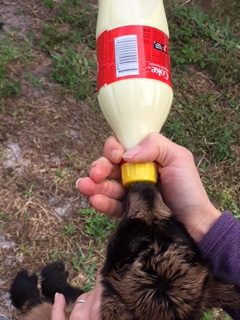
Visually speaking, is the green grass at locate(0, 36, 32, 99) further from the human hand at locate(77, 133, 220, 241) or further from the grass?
the human hand at locate(77, 133, 220, 241)

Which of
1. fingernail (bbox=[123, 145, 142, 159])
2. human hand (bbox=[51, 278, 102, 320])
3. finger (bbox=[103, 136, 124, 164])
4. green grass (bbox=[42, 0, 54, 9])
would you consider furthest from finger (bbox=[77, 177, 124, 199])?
green grass (bbox=[42, 0, 54, 9])

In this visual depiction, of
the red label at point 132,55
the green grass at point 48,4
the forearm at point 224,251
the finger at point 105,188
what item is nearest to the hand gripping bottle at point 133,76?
the red label at point 132,55

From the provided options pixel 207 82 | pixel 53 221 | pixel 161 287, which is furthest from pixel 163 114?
pixel 207 82

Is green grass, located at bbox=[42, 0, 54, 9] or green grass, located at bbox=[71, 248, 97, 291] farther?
green grass, located at bbox=[42, 0, 54, 9]

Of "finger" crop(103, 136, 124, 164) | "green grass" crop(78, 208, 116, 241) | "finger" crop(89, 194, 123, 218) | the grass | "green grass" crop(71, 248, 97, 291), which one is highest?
"finger" crop(103, 136, 124, 164)

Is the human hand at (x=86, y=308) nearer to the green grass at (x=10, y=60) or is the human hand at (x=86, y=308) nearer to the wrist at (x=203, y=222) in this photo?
the wrist at (x=203, y=222)

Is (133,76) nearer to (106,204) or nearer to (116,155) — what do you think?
(116,155)

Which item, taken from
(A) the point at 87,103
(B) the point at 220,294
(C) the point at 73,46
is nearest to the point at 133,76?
(B) the point at 220,294

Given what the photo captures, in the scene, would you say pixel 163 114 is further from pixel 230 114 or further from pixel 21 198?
pixel 230 114
